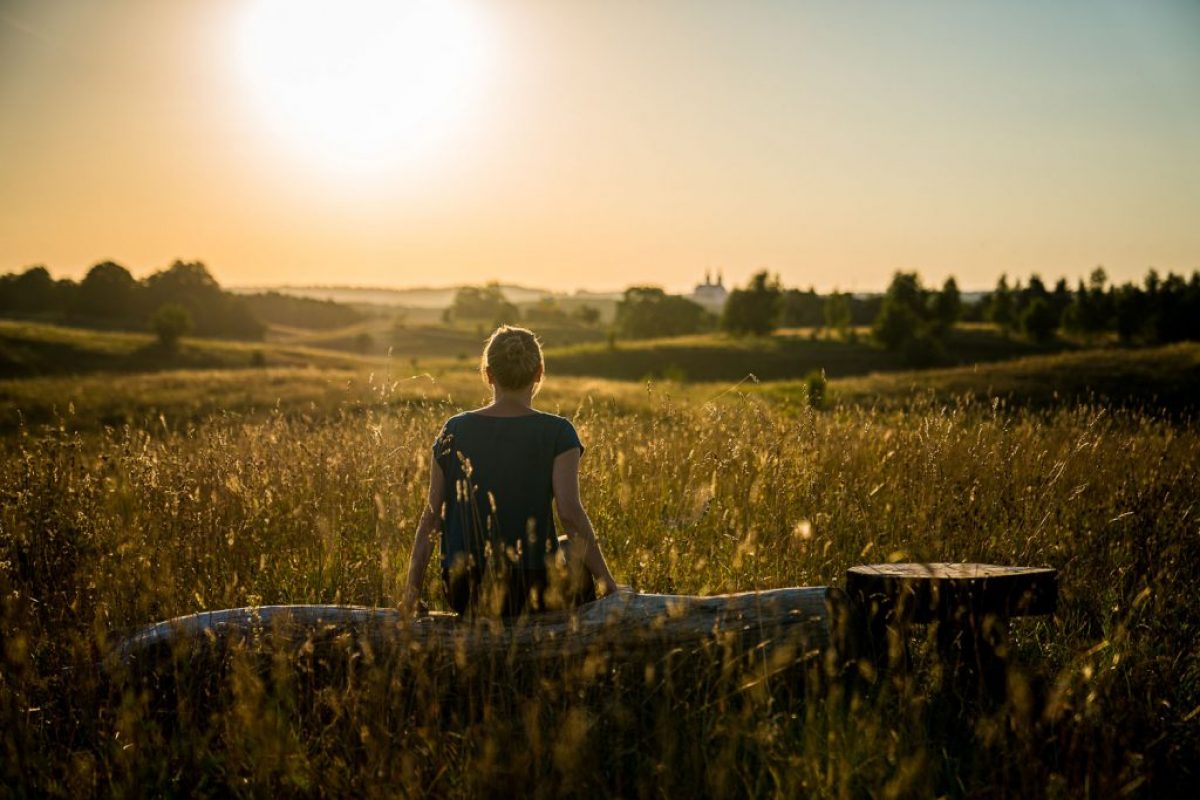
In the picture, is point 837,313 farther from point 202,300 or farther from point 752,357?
point 202,300

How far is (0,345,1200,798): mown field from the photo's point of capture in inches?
117

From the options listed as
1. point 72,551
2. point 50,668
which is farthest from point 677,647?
point 72,551

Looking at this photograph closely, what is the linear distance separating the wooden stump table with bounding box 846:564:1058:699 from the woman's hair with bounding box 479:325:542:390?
71.0 inches

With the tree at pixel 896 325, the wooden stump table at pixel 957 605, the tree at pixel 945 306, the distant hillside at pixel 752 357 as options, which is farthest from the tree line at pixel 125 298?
the wooden stump table at pixel 957 605

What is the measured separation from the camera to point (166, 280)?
74.4 meters

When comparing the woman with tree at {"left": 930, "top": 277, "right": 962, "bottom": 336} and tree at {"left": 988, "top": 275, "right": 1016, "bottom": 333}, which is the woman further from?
tree at {"left": 988, "top": 275, "right": 1016, "bottom": 333}

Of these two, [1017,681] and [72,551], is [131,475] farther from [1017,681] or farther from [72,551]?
[1017,681]

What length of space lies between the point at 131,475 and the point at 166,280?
261 feet

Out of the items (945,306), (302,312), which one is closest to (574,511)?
(945,306)

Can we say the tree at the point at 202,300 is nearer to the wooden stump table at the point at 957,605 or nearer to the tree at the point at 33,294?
the tree at the point at 33,294

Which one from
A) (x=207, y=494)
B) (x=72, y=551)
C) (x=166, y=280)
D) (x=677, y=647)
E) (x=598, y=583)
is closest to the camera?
(x=677, y=647)

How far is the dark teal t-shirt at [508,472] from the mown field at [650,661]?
1.70ft

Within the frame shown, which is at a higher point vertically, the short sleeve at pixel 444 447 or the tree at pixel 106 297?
the tree at pixel 106 297

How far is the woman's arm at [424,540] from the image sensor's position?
366cm
